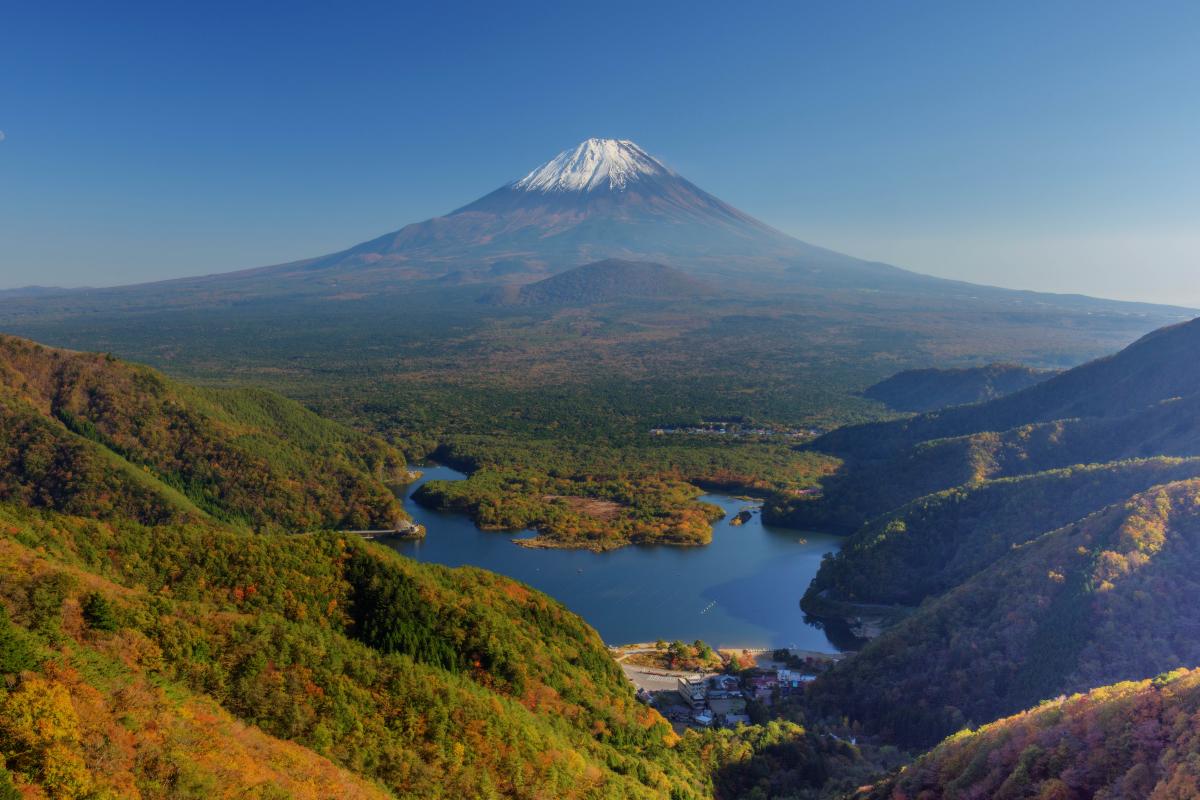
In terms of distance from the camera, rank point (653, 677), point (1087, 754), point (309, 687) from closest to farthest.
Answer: point (1087, 754) < point (309, 687) < point (653, 677)

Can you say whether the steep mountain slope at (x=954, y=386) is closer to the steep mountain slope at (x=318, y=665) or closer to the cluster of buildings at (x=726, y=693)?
the cluster of buildings at (x=726, y=693)

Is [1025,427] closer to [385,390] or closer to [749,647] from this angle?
[749,647]

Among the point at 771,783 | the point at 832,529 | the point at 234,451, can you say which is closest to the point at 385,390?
the point at 234,451

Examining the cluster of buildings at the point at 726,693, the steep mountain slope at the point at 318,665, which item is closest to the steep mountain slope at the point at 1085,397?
the cluster of buildings at the point at 726,693

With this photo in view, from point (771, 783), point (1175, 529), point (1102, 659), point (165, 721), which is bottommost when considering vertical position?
point (771, 783)

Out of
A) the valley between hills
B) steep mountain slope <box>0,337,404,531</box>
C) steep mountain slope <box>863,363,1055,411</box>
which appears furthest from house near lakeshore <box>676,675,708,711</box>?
steep mountain slope <box>863,363,1055,411</box>

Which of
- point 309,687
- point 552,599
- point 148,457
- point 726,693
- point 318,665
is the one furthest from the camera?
point 148,457

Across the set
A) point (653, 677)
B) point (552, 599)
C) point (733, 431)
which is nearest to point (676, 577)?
point (653, 677)

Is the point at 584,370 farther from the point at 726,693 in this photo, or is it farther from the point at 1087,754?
the point at 1087,754
